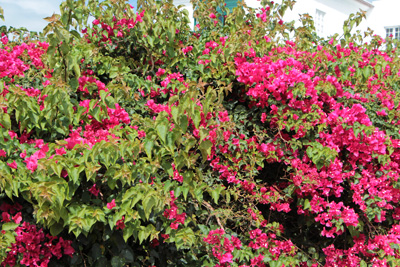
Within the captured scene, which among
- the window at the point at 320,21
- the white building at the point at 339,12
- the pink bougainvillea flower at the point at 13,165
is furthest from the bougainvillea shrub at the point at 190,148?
the window at the point at 320,21

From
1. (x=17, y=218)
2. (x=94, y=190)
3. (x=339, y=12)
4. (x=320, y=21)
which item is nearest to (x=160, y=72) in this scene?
(x=94, y=190)

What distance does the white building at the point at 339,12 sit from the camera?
41.7 ft

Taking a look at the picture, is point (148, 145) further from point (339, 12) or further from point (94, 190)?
point (339, 12)

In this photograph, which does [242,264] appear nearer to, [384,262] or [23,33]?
[384,262]

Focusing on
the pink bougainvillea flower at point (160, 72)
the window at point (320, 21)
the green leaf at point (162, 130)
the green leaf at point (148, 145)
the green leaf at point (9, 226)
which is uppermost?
the window at point (320, 21)

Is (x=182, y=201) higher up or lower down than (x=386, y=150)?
lower down

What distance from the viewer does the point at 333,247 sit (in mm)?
2990

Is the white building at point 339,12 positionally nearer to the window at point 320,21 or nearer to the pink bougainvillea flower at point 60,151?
the window at point 320,21

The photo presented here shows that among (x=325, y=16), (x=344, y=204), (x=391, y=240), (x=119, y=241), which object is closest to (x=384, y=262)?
(x=391, y=240)

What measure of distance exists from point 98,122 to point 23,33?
1.88 meters

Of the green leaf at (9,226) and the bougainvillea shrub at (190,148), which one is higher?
the bougainvillea shrub at (190,148)

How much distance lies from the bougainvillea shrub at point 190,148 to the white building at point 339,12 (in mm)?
8341

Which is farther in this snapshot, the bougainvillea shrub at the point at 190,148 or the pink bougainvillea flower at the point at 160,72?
the pink bougainvillea flower at the point at 160,72

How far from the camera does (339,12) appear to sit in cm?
1431
